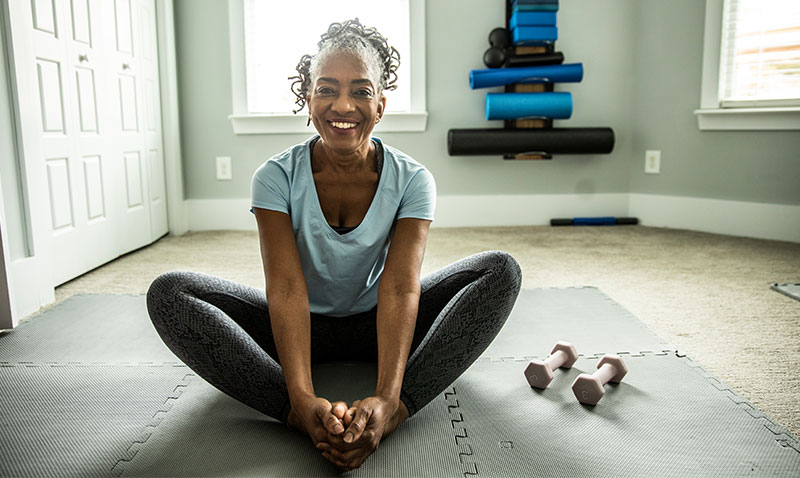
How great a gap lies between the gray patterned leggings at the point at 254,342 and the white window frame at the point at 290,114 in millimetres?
2253

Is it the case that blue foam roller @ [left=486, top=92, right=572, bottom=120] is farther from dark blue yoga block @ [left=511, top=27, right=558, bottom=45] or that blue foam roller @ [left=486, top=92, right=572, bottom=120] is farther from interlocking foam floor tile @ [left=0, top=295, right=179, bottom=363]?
interlocking foam floor tile @ [left=0, top=295, right=179, bottom=363]

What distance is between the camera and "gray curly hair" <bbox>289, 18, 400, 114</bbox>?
1183 mm

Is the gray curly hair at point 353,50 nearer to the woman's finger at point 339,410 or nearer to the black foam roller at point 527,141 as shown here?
the woman's finger at point 339,410

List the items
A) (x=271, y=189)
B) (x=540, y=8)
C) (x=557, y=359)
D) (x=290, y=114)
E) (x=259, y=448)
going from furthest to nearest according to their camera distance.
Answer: (x=290, y=114) → (x=540, y=8) → (x=557, y=359) → (x=271, y=189) → (x=259, y=448)

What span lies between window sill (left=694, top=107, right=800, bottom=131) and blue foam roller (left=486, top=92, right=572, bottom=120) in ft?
2.24

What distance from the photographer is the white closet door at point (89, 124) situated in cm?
202

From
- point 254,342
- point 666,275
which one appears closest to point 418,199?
point 254,342

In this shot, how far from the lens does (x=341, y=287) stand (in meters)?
1.30

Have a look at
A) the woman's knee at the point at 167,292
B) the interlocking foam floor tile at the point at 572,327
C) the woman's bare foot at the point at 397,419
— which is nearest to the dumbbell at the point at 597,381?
the interlocking foam floor tile at the point at 572,327

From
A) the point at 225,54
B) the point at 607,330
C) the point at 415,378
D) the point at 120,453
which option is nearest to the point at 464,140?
the point at 225,54

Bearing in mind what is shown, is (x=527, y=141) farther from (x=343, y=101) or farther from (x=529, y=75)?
(x=343, y=101)

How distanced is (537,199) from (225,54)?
6.30ft

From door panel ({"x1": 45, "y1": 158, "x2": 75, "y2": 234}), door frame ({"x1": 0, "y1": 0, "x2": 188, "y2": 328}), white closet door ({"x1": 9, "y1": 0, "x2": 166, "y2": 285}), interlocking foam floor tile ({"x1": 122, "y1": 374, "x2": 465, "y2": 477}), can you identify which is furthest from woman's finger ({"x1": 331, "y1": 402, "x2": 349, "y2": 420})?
door panel ({"x1": 45, "y1": 158, "x2": 75, "y2": 234})

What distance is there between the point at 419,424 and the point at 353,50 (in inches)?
28.7
